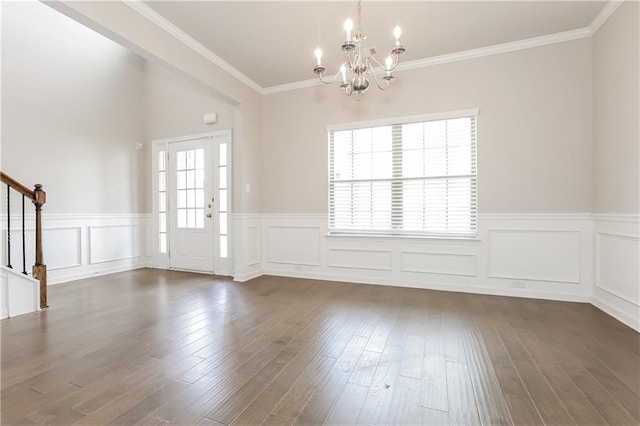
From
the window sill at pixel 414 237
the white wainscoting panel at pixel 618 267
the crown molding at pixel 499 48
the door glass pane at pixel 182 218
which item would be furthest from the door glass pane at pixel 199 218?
the white wainscoting panel at pixel 618 267

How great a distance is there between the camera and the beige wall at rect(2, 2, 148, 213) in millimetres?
3830

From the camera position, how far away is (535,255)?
340 cm

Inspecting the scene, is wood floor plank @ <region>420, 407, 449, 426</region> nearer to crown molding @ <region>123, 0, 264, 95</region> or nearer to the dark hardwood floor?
the dark hardwood floor

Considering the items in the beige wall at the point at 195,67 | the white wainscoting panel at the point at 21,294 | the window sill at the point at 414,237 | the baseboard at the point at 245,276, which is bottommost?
the baseboard at the point at 245,276

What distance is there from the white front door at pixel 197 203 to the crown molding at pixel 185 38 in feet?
3.07

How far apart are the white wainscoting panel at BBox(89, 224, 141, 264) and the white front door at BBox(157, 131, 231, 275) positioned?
45 centimetres

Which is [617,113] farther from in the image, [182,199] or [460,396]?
[182,199]

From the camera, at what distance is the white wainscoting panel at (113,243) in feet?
15.2

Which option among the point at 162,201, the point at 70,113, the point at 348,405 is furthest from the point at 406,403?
the point at 70,113

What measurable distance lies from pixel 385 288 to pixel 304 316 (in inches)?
55.9

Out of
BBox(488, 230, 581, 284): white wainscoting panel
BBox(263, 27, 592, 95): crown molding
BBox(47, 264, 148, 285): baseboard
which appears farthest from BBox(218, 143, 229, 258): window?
BBox(488, 230, 581, 284): white wainscoting panel

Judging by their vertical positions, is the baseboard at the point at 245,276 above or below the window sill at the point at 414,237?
below

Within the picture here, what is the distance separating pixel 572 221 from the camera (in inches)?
128

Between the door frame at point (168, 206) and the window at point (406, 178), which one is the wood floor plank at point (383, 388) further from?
the door frame at point (168, 206)
